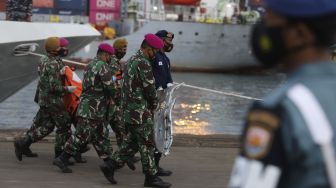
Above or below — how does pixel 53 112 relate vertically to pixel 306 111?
below

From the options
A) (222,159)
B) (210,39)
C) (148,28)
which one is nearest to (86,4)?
(148,28)

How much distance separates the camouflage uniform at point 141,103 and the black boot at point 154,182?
0.16 feet

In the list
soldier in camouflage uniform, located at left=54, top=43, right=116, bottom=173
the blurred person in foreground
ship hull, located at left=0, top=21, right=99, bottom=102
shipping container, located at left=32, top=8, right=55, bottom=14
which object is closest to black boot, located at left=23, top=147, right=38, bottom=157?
soldier in camouflage uniform, located at left=54, top=43, right=116, bottom=173

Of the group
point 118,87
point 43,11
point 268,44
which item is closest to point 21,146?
point 118,87

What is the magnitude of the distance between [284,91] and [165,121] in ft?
17.6

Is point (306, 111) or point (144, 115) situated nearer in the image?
point (306, 111)

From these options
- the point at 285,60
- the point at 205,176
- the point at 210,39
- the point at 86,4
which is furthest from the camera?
the point at 86,4

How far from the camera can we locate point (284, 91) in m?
1.57

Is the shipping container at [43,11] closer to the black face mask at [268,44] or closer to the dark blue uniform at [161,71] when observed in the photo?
the dark blue uniform at [161,71]

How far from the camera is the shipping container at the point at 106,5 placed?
54.8 meters

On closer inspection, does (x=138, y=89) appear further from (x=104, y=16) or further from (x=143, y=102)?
(x=104, y=16)

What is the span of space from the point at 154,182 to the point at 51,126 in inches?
66.4

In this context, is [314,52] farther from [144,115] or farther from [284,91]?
[144,115]

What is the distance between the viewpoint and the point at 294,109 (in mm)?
1523
